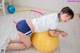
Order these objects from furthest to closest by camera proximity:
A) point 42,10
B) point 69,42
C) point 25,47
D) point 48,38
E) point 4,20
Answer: point 42,10 < point 4,20 < point 69,42 < point 25,47 < point 48,38

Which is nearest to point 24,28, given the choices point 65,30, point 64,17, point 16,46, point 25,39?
point 25,39

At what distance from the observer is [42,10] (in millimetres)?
2730

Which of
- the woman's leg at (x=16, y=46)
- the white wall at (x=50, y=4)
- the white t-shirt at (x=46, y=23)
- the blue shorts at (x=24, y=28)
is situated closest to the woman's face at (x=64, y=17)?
the white t-shirt at (x=46, y=23)

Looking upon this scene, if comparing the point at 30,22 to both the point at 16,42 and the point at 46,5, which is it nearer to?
the point at 16,42

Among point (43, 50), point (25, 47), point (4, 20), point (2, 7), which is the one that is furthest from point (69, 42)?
point (2, 7)

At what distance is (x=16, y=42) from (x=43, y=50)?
0.31m

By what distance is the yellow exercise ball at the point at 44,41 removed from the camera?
1551 millimetres

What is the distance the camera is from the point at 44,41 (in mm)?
1550

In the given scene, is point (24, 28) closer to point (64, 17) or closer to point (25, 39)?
point (25, 39)

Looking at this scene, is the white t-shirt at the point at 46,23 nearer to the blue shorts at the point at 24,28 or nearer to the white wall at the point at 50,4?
the blue shorts at the point at 24,28

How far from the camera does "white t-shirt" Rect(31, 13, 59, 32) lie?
1526mm

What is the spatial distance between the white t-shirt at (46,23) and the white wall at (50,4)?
1.15 metres

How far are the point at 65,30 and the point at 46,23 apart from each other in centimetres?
64

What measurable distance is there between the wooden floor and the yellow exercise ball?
126 mm
